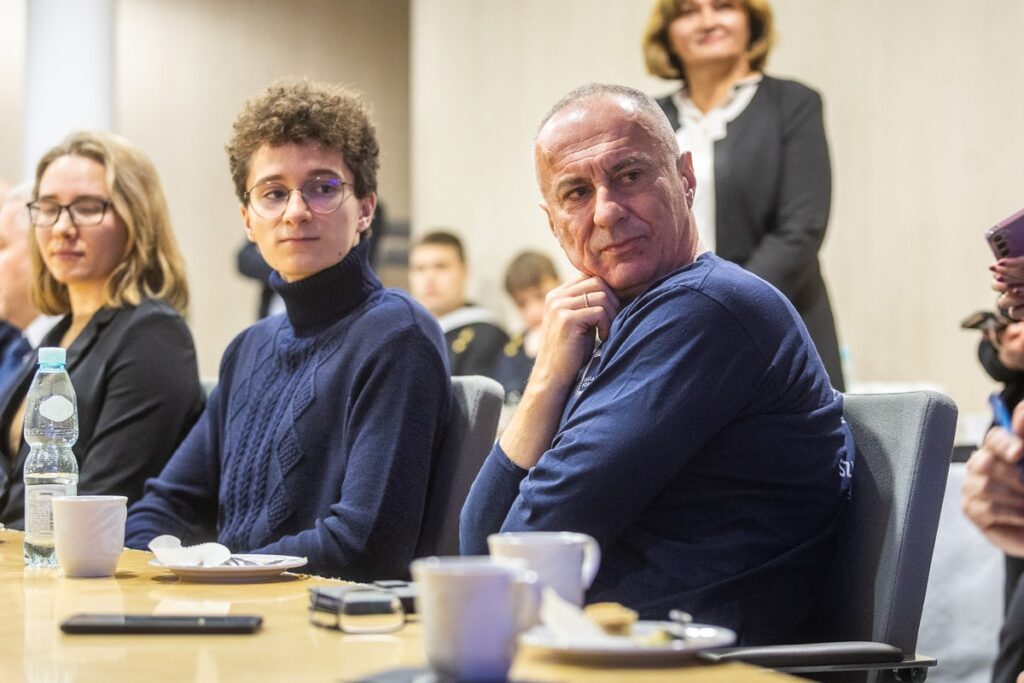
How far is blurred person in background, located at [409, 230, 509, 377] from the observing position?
5.50 m

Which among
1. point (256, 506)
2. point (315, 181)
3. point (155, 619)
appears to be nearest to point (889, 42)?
point (315, 181)

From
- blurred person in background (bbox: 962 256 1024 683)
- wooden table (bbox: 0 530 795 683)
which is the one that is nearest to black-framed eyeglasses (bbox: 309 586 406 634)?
wooden table (bbox: 0 530 795 683)

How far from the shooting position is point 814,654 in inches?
57.8

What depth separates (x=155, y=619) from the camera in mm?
1298

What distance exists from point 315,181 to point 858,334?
10.2 feet

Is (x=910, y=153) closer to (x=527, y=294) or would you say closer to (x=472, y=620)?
(x=527, y=294)

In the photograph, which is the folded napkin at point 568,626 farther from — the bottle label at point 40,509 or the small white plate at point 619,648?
the bottle label at point 40,509

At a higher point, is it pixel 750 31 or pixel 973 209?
pixel 750 31

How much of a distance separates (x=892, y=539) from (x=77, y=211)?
192 centimetres

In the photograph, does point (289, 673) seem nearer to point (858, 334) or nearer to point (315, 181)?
point (315, 181)

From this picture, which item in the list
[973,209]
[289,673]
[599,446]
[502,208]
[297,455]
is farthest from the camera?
[502,208]

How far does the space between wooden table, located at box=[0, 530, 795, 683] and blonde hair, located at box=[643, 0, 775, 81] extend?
2250mm

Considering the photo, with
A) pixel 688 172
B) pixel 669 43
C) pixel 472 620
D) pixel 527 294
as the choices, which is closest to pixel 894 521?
pixel 688 172

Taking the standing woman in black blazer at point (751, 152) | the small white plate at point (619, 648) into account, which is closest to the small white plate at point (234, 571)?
the small white plate at point (619, 648)
